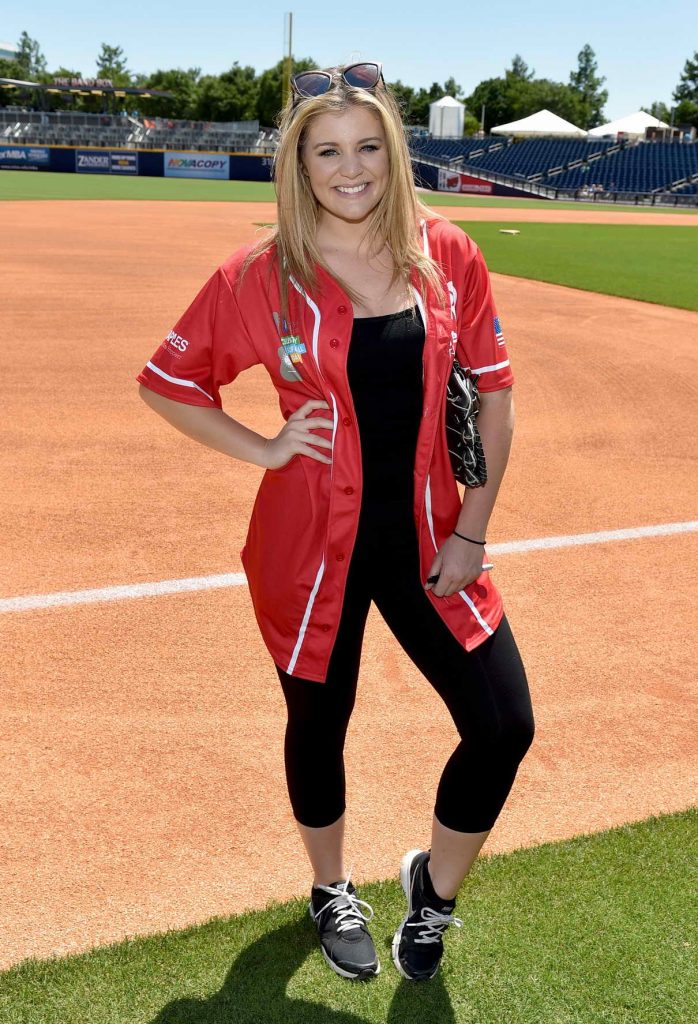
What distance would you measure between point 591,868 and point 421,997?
80 centimetres

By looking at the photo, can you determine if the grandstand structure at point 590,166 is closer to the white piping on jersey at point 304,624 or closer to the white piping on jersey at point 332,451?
the white piping on jersey at point 332,451

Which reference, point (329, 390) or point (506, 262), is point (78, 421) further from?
point (506, 262)

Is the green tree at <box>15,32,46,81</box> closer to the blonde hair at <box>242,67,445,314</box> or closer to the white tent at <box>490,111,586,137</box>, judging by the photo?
the white tent at <box>490,111,586,137</box>

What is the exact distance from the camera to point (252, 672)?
4.46 m

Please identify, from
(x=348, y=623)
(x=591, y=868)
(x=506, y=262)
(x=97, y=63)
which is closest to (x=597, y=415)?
(x=591, y=868)

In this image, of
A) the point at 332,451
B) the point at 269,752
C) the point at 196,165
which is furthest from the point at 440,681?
the point at 196,165

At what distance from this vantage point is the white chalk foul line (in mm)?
5039

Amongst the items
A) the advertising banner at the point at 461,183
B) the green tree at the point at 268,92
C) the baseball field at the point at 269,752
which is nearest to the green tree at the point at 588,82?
the green tree at the point at 268,92

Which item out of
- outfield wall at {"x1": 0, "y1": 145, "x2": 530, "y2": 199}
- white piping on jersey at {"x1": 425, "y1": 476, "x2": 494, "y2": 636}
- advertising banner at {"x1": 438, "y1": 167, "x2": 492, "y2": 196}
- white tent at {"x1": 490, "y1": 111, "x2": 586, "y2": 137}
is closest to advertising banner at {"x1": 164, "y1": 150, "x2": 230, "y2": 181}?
outfield wall at {"x1": 0, "y1": 145, "x2": 530, "y2": 199}

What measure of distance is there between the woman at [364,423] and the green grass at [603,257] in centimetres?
1327

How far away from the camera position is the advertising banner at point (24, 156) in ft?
185

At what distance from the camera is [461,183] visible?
56.7 metres

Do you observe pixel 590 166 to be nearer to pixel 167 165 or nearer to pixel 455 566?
pixel 167 165

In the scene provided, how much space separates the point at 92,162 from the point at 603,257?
44.9m
